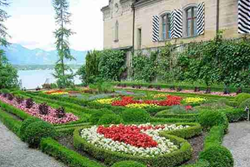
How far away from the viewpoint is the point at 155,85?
2147cm

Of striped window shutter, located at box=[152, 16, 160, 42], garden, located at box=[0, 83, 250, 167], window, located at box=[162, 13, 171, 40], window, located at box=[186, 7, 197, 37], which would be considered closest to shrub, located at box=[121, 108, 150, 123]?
garden, located at box=[0, 83, 250, 167]

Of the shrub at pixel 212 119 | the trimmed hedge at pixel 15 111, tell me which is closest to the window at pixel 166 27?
the trimmed hedge at pixel 15 111

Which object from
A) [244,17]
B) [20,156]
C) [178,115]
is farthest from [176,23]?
[20,156]

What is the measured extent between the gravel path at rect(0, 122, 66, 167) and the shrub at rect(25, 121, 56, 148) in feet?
0.72

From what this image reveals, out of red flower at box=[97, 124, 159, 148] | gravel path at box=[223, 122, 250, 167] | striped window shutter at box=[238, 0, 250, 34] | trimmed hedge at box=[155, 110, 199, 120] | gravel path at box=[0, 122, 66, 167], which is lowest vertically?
gravel path at box=[0, 122, 66, 167]

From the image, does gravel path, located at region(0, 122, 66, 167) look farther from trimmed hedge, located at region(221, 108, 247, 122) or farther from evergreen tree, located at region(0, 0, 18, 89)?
evergreen tree, located at region(0, 0, 18, 89)

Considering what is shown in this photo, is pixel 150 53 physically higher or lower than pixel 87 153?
higher

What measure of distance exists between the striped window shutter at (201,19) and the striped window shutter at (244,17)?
10.2ft

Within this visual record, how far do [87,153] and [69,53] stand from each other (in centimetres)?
2508

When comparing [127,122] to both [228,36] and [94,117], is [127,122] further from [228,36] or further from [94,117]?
[228,36]

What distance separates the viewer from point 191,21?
22.8 meters

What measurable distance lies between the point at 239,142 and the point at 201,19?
14605 mm

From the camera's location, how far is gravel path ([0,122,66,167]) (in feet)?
21.3

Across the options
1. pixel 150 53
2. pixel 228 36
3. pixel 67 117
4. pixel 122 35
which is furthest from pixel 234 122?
pixel 122 35
